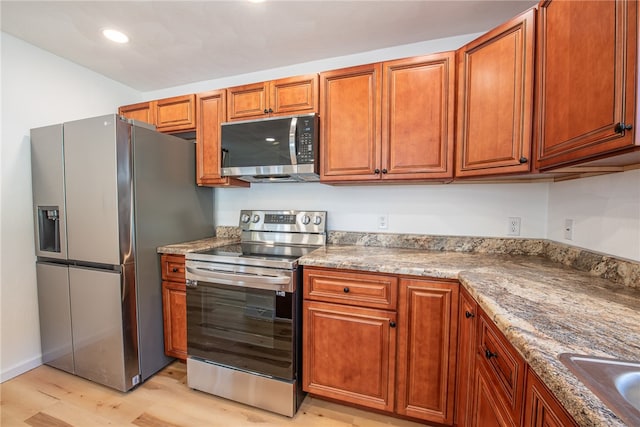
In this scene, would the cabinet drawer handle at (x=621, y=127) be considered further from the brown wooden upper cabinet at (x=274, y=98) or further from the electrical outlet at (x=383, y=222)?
the brown wooden upper cabinet at (x=274, y=98)

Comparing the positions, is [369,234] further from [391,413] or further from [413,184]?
[391,413]

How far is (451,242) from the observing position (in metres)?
1.87

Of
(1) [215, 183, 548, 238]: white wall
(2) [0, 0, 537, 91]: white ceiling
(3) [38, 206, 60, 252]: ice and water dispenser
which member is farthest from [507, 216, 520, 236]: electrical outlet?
(3) [38, 206, 60, 252]: ice and water dispenser

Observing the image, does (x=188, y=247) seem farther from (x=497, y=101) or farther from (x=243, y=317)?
(x=497, y=101)

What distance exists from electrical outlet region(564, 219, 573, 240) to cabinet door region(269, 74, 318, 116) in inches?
66.5

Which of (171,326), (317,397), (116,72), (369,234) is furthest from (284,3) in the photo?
(317,397)

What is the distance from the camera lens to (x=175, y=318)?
6.34ft

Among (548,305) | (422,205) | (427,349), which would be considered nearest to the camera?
(548,305)

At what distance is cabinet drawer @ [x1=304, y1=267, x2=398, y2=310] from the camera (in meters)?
1.42

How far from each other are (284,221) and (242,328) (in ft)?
2.92

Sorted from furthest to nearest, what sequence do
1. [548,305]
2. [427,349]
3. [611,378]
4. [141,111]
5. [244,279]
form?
[141,111]
[244,279]
[427,349]
[548,305]
[611,378]

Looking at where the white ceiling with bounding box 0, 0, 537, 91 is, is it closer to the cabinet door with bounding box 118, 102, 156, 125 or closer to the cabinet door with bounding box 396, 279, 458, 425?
the cabinet door with bounding box 118, 102, 156, 125

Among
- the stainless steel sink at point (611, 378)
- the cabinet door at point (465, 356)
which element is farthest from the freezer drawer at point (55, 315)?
the stainless steel sink at point (611, 378)

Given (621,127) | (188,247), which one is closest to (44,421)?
(188,247)
